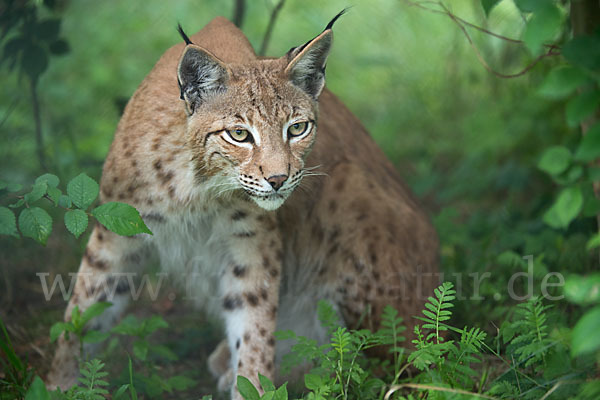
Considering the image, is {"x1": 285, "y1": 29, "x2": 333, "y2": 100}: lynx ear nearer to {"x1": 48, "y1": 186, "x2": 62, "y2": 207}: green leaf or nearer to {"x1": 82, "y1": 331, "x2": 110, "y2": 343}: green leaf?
{"x1": 48, "y1": 186, "x2": 62, "y2": 207}: green leaf

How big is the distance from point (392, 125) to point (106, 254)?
4.30 m

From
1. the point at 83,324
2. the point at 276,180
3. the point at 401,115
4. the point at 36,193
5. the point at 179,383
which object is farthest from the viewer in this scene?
the point at 401,115

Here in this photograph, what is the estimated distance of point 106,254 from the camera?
3.21 meters

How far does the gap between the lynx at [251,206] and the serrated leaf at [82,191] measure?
544 millimetres

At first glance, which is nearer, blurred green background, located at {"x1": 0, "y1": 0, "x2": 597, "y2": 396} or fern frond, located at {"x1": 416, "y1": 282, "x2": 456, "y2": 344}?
fern frond, located at {"x1": 416, "y1": 282, "x2": 456, "y2": 344}

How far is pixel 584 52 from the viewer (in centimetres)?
190

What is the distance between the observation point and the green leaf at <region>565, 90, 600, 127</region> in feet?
6.21

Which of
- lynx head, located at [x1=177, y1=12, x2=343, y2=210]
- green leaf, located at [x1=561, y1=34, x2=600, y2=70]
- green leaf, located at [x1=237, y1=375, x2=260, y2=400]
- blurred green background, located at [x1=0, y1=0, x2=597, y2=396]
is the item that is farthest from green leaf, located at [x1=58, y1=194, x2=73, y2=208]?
green leaf, located at [x1=561, y1=34, x2=600, y2=70]

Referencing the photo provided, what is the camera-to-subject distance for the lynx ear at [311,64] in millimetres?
2914

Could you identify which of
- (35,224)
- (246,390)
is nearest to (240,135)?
(35,224)

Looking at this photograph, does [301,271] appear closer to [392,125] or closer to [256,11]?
[392,125]

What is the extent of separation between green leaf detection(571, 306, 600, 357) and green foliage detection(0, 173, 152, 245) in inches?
58.7

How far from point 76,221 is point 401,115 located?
16.9 ft

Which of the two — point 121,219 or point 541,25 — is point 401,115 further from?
point 541,25
